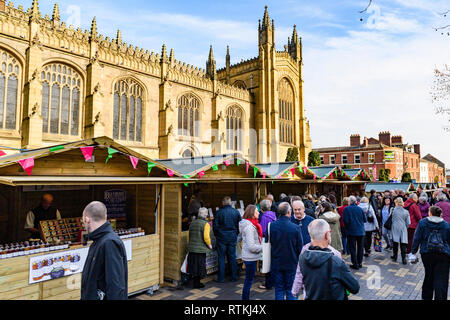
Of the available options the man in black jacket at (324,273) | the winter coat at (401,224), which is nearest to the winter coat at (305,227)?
the man in black jacket at (324,273)

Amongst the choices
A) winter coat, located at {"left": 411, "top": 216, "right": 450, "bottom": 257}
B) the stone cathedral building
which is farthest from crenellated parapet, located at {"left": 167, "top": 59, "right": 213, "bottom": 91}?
winter coat, located at {"left": 411, "top": 216, "right": 450, "bottom": 257}

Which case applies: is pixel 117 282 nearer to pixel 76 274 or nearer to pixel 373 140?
pixel 76 274

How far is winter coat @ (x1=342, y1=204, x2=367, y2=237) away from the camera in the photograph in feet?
25.1

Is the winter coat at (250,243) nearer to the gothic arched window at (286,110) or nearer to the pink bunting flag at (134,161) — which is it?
the pink bunting flag at (134,161)

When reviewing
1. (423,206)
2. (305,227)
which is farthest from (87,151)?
(423,206)

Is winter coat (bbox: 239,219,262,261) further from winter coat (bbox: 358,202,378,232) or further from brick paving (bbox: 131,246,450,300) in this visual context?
winter coat (bbox: 358,202,378,232)

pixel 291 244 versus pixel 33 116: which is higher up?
pixel 33 116

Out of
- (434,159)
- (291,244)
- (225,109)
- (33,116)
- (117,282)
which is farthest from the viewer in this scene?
(434,159)

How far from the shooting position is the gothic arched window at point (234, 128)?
30.6m

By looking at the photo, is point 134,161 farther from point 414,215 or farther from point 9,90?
point 9,90

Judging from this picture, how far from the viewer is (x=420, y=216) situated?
7820 millimetres

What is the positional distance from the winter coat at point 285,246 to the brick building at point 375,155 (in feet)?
143
